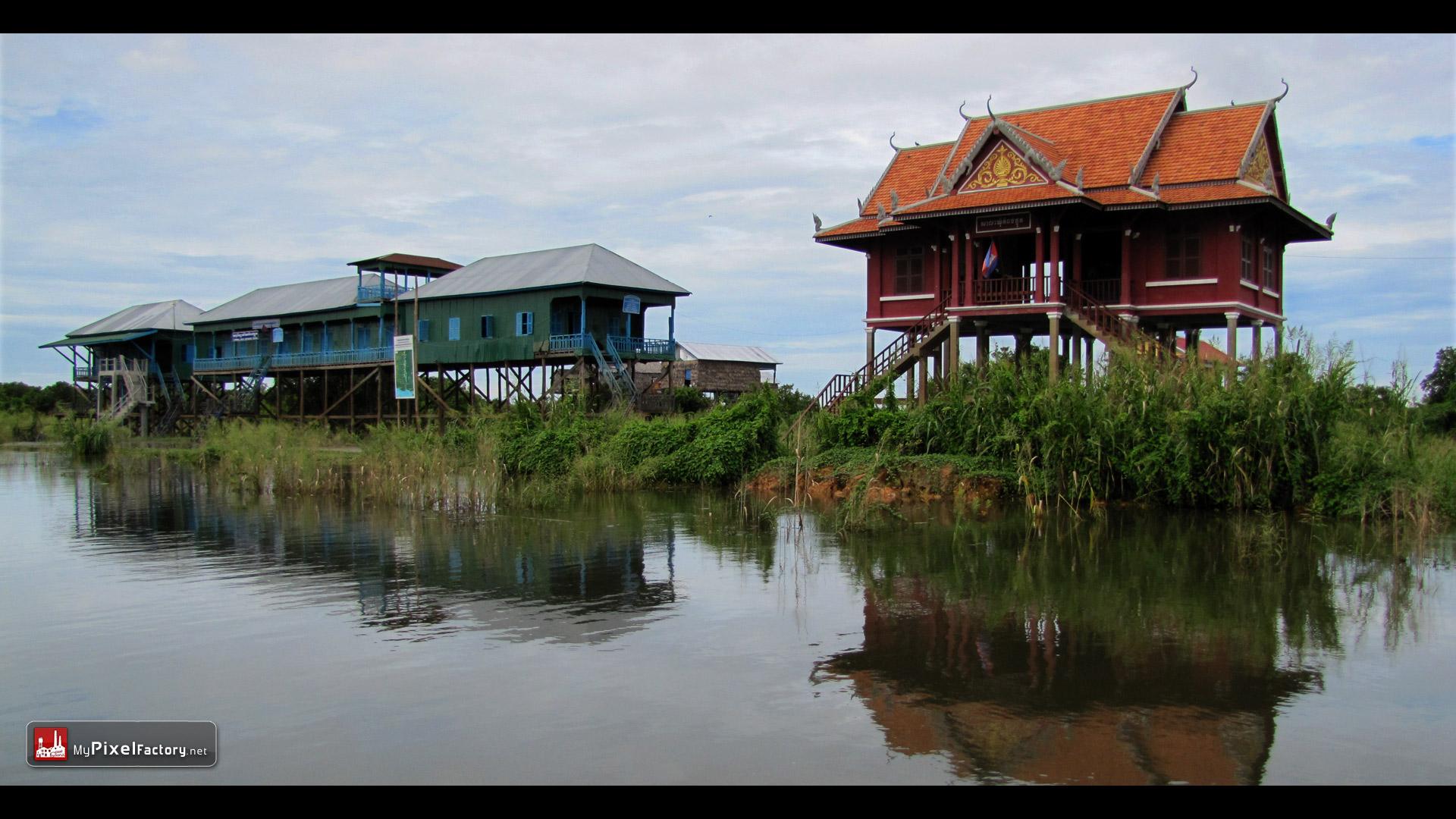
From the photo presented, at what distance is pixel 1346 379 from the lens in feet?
52.3

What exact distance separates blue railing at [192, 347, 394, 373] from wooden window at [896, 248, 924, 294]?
1953 centimetres

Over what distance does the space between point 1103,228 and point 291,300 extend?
3289 centimetres

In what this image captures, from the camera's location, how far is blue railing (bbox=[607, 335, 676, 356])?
106 ft

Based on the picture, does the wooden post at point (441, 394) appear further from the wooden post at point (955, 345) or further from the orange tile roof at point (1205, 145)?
the orange tile roof at point (1205, 145)

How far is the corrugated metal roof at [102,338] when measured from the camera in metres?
46.7

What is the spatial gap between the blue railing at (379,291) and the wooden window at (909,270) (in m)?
19.4

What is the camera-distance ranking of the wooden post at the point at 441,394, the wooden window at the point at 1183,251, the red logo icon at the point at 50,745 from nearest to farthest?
the red logo icon at the point at 50,745 < the wooden window at the point at 1183,251 < the wooden post at the point at 441,394

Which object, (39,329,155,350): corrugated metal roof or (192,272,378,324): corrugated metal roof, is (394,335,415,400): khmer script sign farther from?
(39,329,155,350): corrugated metal roof

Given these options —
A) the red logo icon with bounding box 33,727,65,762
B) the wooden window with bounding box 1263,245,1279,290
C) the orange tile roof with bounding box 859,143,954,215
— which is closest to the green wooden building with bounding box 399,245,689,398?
the orange tile roof with bounding box 859,143,954,215

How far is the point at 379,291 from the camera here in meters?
38.2

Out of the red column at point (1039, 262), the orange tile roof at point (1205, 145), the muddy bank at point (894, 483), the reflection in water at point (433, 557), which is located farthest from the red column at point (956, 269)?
the reflection in water at point (433, 557)

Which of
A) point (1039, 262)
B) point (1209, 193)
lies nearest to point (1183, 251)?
point (1209, 193)

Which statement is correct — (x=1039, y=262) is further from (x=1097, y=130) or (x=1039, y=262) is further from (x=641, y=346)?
(x=641, y=346)
